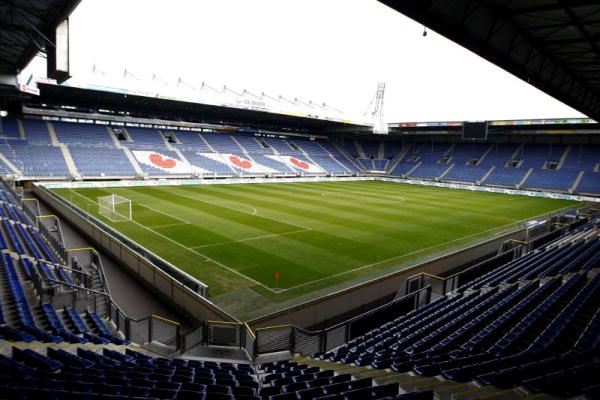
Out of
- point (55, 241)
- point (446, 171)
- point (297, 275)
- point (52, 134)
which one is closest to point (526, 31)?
point (297, 275)

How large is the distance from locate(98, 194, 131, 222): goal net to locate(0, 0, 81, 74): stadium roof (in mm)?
9620

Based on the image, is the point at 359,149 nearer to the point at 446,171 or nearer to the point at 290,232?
the point at 446,171

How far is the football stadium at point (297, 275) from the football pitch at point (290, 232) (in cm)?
13

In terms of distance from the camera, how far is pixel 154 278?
12.6 meters

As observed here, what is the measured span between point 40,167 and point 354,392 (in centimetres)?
4076

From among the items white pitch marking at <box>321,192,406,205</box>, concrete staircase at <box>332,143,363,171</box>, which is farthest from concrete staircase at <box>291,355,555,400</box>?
concrete staircase at <box>332,143,363,171</box>

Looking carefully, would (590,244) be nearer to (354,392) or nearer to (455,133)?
(354,392)

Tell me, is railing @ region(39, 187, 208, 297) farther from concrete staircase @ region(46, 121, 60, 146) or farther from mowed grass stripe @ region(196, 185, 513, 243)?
concrete staircase @ region(46, 121, 60, 146)

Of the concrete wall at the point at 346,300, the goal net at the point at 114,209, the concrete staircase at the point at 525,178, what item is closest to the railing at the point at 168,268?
the concrete wall at the point at 346,300

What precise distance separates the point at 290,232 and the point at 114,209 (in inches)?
453

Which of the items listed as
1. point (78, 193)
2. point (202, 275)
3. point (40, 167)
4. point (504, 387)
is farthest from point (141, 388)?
point (40, 167)

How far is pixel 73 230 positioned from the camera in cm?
2027

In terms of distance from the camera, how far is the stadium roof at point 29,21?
11008 millimetres

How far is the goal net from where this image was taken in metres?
22.2
